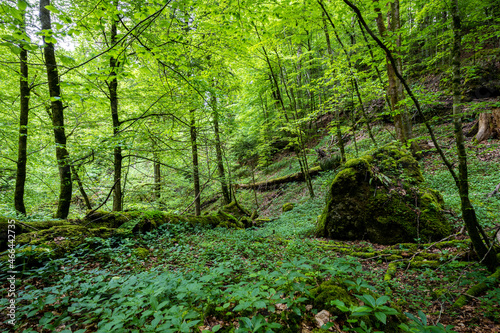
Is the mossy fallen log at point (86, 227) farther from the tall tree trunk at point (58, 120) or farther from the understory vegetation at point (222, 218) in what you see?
the tall tree trunk at point (58, 120)

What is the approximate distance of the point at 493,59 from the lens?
9711 millimetres

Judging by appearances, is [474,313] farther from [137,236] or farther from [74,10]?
[74,10]

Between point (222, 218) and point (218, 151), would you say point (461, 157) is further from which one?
point (218, 151)

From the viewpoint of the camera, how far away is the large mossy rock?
4.48 meters

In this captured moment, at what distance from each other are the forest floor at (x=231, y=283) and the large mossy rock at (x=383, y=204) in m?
0.38

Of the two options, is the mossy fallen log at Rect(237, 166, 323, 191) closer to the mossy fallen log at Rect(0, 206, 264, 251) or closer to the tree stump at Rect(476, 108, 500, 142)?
the tree stump at Rect(476, 108, 500, 142)

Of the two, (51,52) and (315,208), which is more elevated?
(51,52)

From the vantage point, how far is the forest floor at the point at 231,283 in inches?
70.9

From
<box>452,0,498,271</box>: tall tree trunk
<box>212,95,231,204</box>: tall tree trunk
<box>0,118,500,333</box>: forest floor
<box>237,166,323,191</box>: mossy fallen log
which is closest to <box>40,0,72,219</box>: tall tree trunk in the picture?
<box>0,118,500,333</box>: forest floor

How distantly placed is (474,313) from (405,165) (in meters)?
4.28

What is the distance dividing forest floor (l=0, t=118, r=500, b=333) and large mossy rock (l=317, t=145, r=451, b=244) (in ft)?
1.25

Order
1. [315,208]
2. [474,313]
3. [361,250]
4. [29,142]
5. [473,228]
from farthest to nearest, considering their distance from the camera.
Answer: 1. [315,208]
2. [29,142]
3. [361,250]
4. [473,228]
5. [474,313]

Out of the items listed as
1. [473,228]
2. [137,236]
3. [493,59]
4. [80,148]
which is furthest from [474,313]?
[493,59]

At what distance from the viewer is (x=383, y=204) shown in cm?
494
